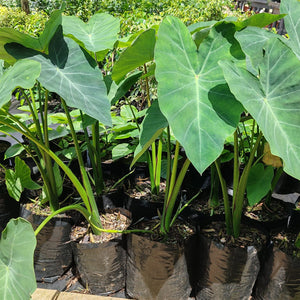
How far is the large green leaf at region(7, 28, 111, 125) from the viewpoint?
1.03m

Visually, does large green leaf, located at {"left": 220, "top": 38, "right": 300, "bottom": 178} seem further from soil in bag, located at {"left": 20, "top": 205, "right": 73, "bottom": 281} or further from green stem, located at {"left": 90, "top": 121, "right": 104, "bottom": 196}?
soil in bag, located at {"left": 20, "top": 205, "right": 73, "bottom": 281}

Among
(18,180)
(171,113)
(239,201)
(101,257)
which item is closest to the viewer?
(171,113)

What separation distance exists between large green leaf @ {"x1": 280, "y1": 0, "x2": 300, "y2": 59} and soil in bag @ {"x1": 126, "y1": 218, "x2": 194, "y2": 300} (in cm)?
79

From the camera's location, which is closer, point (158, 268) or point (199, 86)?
point (199, 86)

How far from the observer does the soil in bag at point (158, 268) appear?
1268 millimetres

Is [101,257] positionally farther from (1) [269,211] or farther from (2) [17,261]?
(1) [269,211]

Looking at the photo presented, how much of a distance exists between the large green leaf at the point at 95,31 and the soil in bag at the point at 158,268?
734 millimetres

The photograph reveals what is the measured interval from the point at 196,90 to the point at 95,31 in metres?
0.63

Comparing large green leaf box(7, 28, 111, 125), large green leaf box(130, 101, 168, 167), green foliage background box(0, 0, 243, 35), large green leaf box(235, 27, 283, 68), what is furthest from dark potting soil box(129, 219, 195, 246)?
green foliage background box(0, 0, 243, 35)

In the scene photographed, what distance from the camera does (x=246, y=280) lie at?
4.22 ft

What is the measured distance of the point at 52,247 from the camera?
1465 mm

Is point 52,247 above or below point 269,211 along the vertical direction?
below

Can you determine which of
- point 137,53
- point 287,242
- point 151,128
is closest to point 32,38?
point 137,53

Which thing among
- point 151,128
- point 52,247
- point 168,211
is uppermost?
point 151,128
